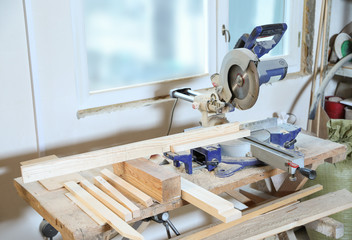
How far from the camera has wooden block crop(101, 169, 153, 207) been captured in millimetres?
1718

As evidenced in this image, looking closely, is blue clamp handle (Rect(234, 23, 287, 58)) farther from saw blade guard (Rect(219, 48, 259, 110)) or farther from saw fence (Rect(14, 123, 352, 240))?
saw fence (Rect(14, 123, 352, 240))

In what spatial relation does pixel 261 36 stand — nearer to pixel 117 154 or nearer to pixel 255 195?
pixel 117 154

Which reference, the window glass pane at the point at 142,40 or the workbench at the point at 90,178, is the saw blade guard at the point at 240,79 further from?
the window glass pane at the point at 142,40

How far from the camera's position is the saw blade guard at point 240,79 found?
1.94 metres

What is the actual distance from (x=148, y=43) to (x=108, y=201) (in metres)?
1.10

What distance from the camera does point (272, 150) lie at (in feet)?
6.65

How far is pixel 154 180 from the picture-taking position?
1.72m

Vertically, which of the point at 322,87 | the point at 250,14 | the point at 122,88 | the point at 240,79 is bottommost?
the point at 322,87

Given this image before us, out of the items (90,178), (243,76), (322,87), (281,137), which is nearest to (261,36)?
(243,76)

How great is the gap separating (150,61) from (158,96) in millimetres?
191

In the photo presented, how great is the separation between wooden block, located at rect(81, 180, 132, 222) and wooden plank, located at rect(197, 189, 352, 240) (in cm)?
62

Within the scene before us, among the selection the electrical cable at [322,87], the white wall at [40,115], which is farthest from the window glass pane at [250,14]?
the white wall at [40,115]

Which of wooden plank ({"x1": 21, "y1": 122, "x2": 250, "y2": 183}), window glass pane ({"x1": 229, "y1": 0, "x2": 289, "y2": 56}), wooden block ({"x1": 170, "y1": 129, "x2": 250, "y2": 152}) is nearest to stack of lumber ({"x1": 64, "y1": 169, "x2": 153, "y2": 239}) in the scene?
wooden plank ({"x1": 21, "y1": 122, "x2": 250, "y2": 183})

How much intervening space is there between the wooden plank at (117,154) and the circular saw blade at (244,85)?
0.11 m
